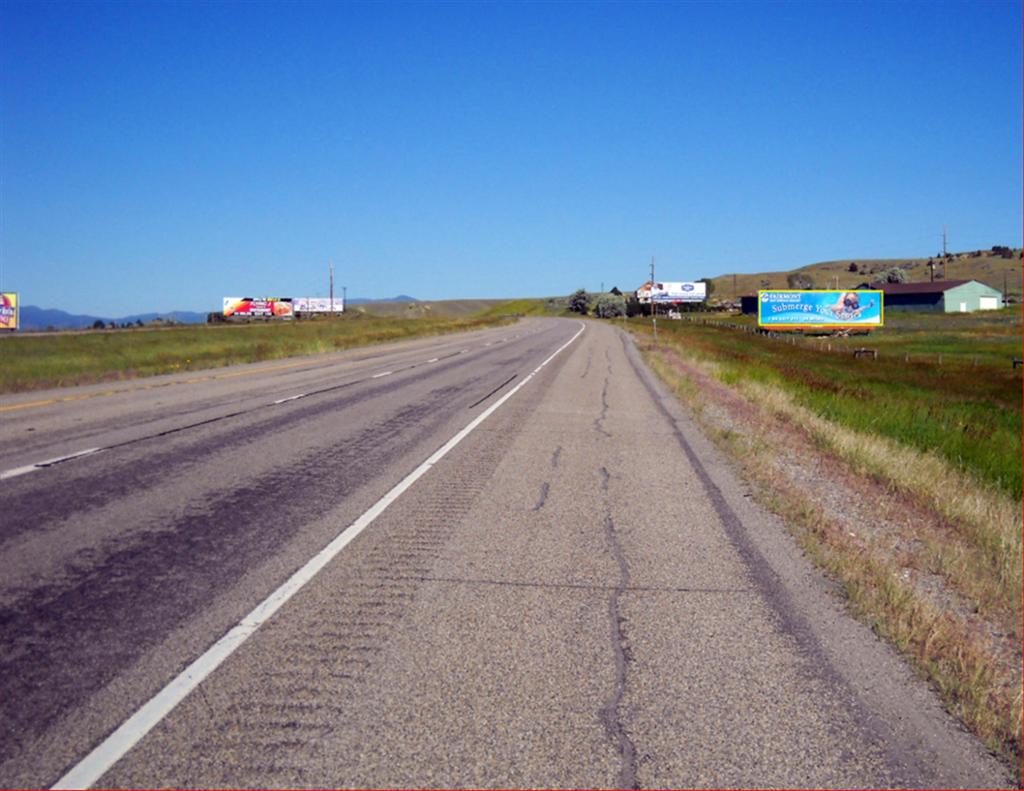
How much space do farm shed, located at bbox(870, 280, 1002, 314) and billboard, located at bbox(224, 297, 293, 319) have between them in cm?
9263

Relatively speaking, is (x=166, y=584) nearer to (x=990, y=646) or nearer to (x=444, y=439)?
(x=990, y=646)

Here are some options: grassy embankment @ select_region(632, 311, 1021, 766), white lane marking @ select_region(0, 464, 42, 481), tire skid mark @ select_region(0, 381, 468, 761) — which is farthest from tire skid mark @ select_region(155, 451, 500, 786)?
white lane marking @ select_region(0, 464, 42, 481)

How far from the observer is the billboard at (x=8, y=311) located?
4141 inches

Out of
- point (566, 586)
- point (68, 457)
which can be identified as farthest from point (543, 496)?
point (68, 457)

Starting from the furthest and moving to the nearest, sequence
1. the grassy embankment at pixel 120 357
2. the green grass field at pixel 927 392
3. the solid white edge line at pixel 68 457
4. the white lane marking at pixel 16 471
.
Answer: the grassy embankment at pixel 120 357 < the green grass field at pixel 927 392 < the solid white edge line at pixel 68 457 < the white lane marking at pixel 16 471

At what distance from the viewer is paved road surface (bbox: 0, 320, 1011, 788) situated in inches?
164

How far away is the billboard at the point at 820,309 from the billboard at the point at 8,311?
263 ft

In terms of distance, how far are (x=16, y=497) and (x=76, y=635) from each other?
468 centimetres

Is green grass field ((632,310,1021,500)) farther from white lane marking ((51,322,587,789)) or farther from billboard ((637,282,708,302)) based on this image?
billboard ((637,282,708,302))

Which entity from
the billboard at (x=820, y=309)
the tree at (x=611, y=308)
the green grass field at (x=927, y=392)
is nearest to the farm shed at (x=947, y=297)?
the billboard at (x=820, y=309)

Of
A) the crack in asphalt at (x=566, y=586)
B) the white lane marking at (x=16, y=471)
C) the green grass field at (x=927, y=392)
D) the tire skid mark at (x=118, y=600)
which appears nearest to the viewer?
the tire skid mark at (x=118, y=600)

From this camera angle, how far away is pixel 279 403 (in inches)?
766

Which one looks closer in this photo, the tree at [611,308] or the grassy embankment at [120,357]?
the grassy embankment at [120,357]

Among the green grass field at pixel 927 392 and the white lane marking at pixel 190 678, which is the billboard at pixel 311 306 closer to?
the green grass field at pixel 927 392
